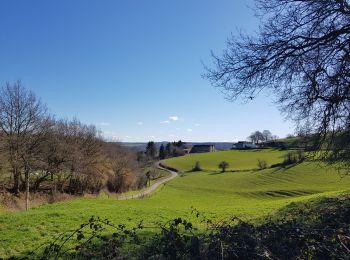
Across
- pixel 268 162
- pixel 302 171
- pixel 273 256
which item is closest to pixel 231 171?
pixel 268 162

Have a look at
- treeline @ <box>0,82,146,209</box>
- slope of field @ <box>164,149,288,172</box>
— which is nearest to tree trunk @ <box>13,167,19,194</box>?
treeline @ <box>0,82,146,209</box>

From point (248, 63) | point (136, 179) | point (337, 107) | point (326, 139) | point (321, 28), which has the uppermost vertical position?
point (321, 28)

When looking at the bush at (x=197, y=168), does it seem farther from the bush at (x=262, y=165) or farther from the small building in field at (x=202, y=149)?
the small building in field at (x=202, y=149)

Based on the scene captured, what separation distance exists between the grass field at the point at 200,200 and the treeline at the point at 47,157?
6.65 metres

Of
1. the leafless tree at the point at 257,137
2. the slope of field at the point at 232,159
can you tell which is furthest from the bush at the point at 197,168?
the leafless tree at the point at 257,137

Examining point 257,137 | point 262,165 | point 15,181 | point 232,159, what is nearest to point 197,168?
point 232,159

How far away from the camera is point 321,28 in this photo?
997 centimetres

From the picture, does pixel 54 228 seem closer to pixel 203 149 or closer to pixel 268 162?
pixel 268 162

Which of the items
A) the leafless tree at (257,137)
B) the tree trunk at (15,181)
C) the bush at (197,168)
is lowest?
the bush at (197,168)

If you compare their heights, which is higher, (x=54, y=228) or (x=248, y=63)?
(x=248, y=63)

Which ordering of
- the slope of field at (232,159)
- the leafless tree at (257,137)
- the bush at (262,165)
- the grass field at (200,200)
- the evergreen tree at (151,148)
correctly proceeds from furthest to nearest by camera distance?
the leafless tree at (257,137) → the evergreen tree at (151,148) → the slope of field at (232,159) → the bush at (262,165) → the grass field at (200,200)

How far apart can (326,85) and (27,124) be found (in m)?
34.7

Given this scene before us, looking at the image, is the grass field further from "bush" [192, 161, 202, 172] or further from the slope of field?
"bush" [192, 161, 202, 172]

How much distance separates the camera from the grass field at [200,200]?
1382 cm
